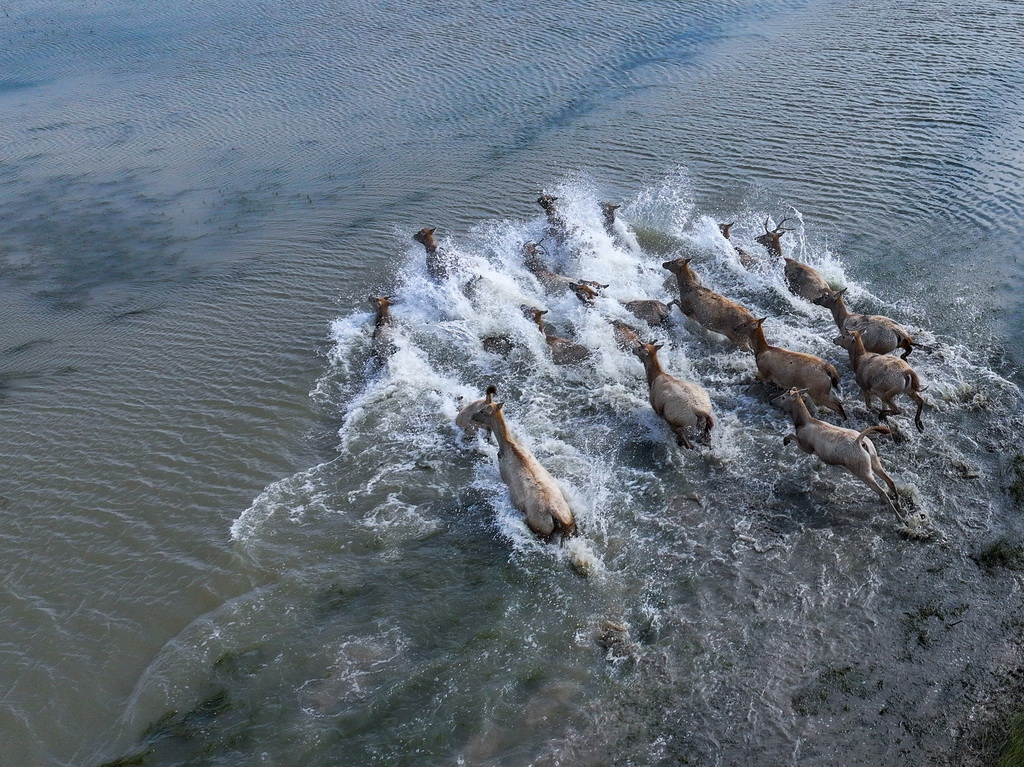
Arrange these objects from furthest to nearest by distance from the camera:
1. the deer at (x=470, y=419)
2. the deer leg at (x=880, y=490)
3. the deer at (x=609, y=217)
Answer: the deer at (x=609, y=217) → the deer at (x=470, y=419) → the deer leg at (x=880, y=490)

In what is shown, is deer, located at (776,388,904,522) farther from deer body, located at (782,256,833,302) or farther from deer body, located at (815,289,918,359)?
deer body, located at (782,256,833,302)

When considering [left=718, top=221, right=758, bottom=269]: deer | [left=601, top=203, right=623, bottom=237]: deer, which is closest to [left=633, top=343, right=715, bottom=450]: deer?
[left=718, top=221, right=758, bottom=269]: deer

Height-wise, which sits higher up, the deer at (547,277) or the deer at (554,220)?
the deer at (554,220)

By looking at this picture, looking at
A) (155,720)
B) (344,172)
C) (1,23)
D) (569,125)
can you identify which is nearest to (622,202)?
(569,125)

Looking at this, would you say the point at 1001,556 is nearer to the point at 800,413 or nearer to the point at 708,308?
the point at 800,413

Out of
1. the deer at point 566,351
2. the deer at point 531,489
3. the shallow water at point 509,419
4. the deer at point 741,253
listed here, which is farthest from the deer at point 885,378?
the deer at point 531,489

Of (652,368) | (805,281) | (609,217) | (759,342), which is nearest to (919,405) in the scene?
(759,342)

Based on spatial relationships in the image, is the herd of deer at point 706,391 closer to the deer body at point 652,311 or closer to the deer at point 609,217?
the deer body at point 652,311
